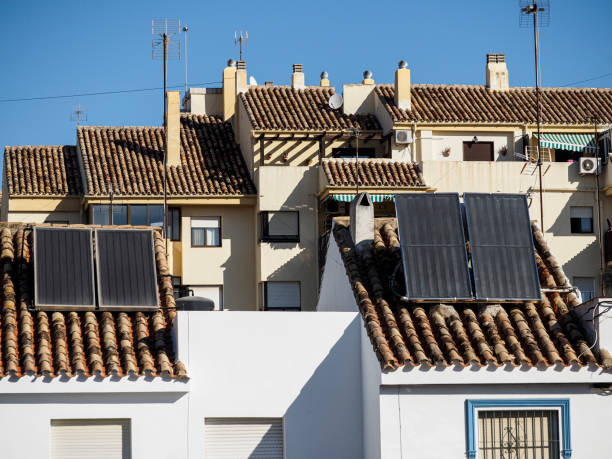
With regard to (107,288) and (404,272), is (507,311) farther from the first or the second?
(107,288)

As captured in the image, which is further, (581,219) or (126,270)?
(581,219)

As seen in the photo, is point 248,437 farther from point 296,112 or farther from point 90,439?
point 296,112

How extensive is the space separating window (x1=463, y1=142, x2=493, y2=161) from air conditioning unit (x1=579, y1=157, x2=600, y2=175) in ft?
13.1

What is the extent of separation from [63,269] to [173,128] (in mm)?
32674

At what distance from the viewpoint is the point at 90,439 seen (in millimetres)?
23828

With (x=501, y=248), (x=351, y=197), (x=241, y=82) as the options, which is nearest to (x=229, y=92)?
(x=241, y=82)

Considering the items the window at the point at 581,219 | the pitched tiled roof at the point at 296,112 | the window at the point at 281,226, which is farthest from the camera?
the window at the point at 581,219

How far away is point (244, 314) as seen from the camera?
81.3ft

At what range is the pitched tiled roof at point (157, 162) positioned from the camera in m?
55.8

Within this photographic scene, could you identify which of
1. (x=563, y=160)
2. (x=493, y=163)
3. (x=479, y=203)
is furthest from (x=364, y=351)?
(x=563, y=160)

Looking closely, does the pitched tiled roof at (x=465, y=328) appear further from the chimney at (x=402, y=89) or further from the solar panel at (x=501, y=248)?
the chimney at (x=402, y=89)

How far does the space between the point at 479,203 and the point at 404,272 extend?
255 centimetres

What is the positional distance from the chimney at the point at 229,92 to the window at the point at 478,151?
37.2 ft

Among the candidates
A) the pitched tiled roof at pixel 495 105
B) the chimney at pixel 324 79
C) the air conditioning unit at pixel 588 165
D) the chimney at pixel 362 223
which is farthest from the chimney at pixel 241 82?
the chimney at pixel 362 223
